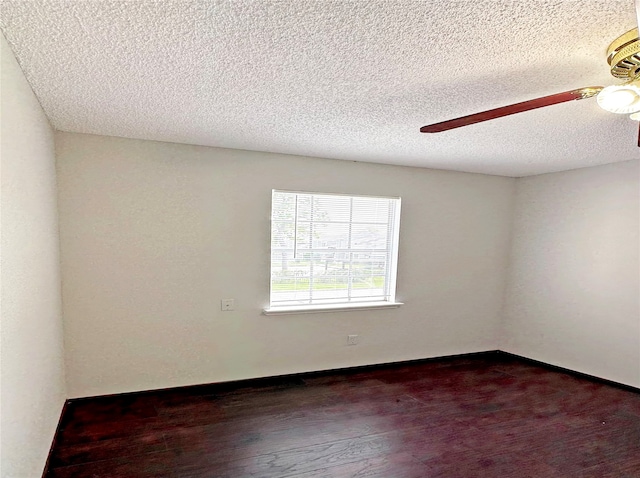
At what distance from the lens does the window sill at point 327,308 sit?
3.62 metres

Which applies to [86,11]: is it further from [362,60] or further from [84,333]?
[84,333]

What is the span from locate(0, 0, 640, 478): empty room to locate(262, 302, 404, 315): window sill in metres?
0.02

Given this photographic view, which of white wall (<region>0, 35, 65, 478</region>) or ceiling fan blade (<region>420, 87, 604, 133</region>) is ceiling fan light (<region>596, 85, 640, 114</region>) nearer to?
ceiling fan blade (<region>420, 87, 604, 133</region>)

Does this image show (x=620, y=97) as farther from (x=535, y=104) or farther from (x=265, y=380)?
(x=265, y=380)

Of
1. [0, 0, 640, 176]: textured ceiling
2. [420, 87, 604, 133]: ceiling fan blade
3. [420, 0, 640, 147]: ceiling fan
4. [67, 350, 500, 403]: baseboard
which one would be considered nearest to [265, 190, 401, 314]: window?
[67, 350, 500, 403]: baseboard

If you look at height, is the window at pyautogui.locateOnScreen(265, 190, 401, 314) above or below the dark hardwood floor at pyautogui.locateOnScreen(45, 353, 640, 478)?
above

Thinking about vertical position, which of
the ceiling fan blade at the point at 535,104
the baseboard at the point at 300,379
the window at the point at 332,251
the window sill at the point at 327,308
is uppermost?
the ceiling fan blade at the point at 535,104

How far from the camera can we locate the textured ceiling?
1252mm

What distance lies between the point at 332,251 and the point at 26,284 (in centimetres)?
263

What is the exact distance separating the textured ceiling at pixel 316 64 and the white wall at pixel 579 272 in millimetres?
1268

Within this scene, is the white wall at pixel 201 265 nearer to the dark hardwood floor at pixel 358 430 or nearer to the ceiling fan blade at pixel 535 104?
the dark hardwood floor at pixel 358 430

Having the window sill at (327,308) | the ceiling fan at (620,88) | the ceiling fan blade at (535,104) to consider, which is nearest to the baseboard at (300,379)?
the window sill at (327,308)

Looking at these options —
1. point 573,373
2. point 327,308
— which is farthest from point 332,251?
point 573,373

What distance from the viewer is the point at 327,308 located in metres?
3.81
